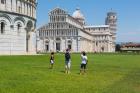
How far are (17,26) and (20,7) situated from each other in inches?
150

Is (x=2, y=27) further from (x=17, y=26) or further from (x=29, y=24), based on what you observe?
(x=29, y=24)

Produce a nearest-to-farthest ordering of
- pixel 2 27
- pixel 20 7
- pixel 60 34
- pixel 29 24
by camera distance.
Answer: pixel 2 27
pixel 20 7
pixel 29 24
pixel 60 34

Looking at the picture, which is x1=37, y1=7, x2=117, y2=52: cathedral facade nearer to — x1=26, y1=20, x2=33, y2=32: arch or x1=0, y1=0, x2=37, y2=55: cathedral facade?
x1=0, y1=0, x2=37, y2=55: cathedral facade

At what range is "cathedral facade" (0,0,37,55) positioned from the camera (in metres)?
60.9

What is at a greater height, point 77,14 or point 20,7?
point 77,14

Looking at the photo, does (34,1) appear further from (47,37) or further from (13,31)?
(47,37)

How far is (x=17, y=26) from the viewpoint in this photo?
6456cm

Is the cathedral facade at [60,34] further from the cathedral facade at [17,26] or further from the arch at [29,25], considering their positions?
the arch at [29,25]

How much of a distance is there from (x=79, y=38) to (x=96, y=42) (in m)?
47.5

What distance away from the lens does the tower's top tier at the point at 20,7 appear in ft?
200

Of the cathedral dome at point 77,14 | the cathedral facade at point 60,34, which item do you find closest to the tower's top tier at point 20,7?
the cathedral facade at point 60,34

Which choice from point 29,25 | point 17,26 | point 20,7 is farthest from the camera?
point 29,25

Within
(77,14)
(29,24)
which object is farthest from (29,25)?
(77,14)

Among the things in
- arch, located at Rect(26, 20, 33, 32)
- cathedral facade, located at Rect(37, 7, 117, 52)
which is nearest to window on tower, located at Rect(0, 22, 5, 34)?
arch, located at Rect(26, 20, 33, 32)
